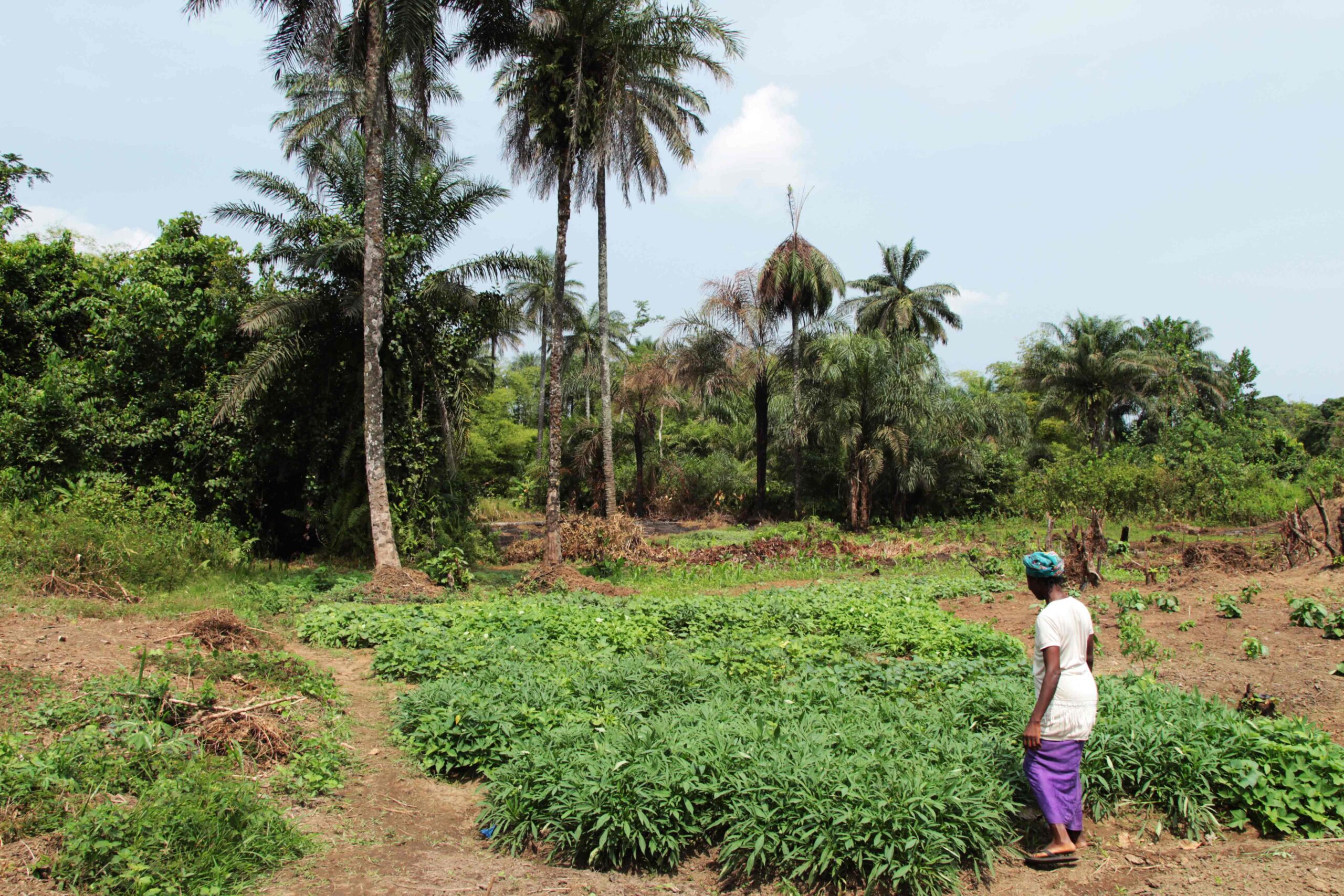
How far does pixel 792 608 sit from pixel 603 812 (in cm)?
660

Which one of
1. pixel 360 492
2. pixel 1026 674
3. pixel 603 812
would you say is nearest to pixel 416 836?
pixel 603 812

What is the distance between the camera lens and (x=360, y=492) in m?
17.2

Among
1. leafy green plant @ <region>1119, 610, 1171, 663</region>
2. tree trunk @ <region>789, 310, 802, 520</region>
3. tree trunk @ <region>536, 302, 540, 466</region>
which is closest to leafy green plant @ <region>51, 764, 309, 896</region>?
leafy green plant @ <region>1119, 610, 1171, 663</region>

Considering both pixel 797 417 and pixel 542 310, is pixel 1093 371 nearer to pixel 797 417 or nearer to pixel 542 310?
pixel 797 417

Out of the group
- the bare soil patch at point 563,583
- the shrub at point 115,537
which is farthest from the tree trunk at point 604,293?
the shrub at point 115,537

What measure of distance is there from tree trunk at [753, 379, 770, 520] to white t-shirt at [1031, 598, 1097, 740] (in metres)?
25.8

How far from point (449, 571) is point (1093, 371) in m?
35.3

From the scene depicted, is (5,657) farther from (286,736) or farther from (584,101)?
(584,101)

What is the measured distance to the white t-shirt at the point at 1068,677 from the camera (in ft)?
15.0

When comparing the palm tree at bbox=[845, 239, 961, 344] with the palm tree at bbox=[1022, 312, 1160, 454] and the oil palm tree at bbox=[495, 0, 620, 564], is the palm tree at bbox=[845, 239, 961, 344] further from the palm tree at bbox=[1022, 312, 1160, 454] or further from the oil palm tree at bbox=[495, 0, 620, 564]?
the oil palm tree at bbox=[495, 0, 620, 564]

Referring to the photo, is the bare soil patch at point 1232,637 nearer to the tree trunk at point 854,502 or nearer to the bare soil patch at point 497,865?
the bare soil patch at point 497,865

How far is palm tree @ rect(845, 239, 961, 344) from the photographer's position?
3809 cm

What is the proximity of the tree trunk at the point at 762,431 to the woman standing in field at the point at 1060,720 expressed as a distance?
25830 millimetres

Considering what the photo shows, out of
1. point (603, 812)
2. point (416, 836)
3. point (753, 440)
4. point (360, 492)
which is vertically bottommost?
point (416, 836)
